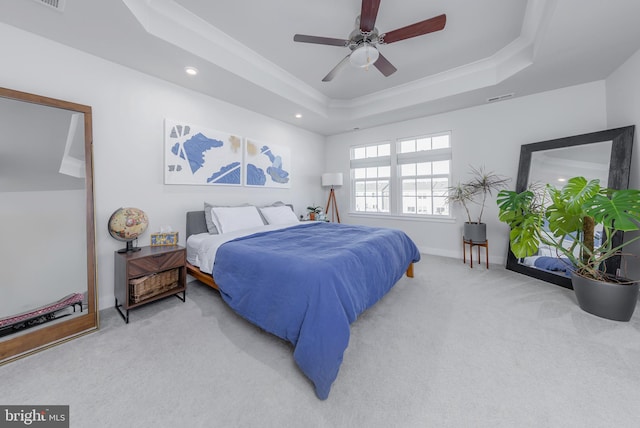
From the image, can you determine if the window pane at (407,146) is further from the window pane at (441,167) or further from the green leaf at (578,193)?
the green leaf at (578,193)

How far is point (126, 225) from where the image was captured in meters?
2.25

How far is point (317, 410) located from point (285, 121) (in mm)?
4369

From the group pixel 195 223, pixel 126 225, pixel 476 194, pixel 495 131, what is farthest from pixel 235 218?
pixel 495 131

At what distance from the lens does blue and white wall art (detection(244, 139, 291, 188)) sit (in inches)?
152

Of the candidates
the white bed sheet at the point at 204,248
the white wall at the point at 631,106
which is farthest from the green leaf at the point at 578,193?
Result: the white bed sheet at the point at 204,248

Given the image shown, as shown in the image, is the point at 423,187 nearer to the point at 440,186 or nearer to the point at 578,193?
the point at 440,186

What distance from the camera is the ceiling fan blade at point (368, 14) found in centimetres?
174

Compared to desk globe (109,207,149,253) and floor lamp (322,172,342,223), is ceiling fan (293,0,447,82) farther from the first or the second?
floor lamp (322,172,342,223)

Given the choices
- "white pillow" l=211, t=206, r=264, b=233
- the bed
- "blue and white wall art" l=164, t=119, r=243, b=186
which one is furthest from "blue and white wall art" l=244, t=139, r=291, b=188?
the bed

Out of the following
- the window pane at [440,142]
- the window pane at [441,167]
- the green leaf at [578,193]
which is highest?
the window pane at [440,142]

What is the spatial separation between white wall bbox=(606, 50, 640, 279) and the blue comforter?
253cm

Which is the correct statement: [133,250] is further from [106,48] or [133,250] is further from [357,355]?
[357,355]

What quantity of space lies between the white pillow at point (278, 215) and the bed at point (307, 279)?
2.96 feet

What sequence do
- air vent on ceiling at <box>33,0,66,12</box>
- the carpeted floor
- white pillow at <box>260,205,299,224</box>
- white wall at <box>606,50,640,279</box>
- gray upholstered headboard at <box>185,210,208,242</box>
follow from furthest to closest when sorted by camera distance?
1. white pillow at <box>260,205,299,224</box>
2. gray upholstered headboard at <box>185,210,208,242</box>
3. white wall at <box>606,50,640,279</box>
4. air vent on ceiling at <box>33,0,66,12</box>
5. the carpeted floor
